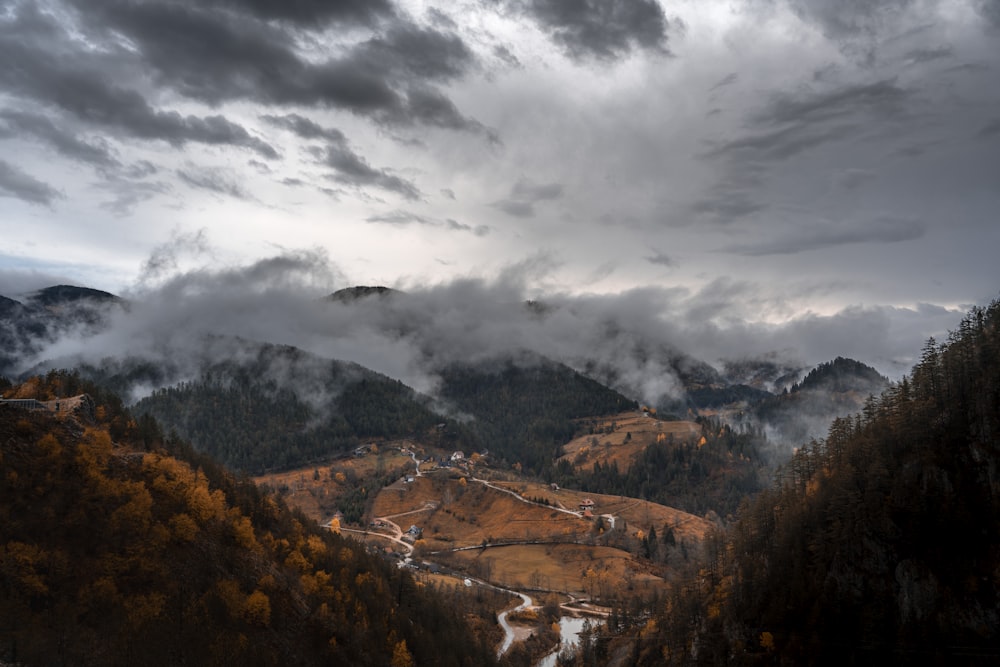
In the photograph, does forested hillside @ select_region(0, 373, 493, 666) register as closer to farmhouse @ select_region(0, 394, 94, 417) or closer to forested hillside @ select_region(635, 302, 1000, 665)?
farmhouse @ select_region(0, 394, 94, 417)

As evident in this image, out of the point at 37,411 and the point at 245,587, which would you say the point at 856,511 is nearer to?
the point at 245,587

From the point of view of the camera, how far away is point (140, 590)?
106812 mm

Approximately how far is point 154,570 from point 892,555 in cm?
12732

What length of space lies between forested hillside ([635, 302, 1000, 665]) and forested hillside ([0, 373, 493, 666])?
203ft

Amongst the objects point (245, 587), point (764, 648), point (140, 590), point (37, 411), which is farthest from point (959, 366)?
point (37, 411)

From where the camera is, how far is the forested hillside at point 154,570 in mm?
96938

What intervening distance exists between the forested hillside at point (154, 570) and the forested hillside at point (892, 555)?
61.7 meters

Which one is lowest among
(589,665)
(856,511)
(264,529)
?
(589,665)

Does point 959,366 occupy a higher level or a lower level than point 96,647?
higher

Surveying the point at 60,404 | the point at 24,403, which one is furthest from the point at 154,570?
the point at 60,404

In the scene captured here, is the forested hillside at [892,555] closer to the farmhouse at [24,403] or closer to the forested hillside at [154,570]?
the forested hillside at [154,570]

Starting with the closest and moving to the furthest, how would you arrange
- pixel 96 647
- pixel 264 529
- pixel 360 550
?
pixel 96 647
pixel 264 529
pixel 360 550

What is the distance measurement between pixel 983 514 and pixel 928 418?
2374 cm

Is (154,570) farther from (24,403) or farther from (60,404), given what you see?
(60,404)
